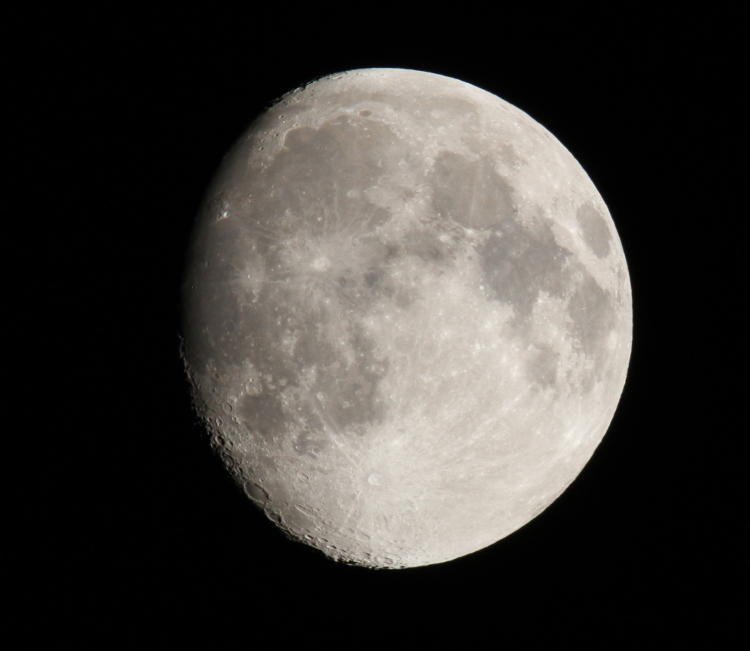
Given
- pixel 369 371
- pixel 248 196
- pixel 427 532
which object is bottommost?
pixel 427 532

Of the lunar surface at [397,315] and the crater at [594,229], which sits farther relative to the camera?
the crater at [594,229]

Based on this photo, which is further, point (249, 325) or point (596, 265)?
point (596, 265)

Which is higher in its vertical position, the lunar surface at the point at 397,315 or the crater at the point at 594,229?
the crater at the point at 594,229

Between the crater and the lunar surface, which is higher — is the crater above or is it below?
above

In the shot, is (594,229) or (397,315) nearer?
(397,315)

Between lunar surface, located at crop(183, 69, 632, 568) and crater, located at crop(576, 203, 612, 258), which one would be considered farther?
crater, located at crop(576, 203, 612, 258)

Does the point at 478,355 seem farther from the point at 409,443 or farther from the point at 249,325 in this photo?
the point at 249,325

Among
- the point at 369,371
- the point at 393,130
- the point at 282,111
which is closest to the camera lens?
the point at 369,371

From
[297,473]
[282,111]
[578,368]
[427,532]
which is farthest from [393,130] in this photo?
[427,532]
